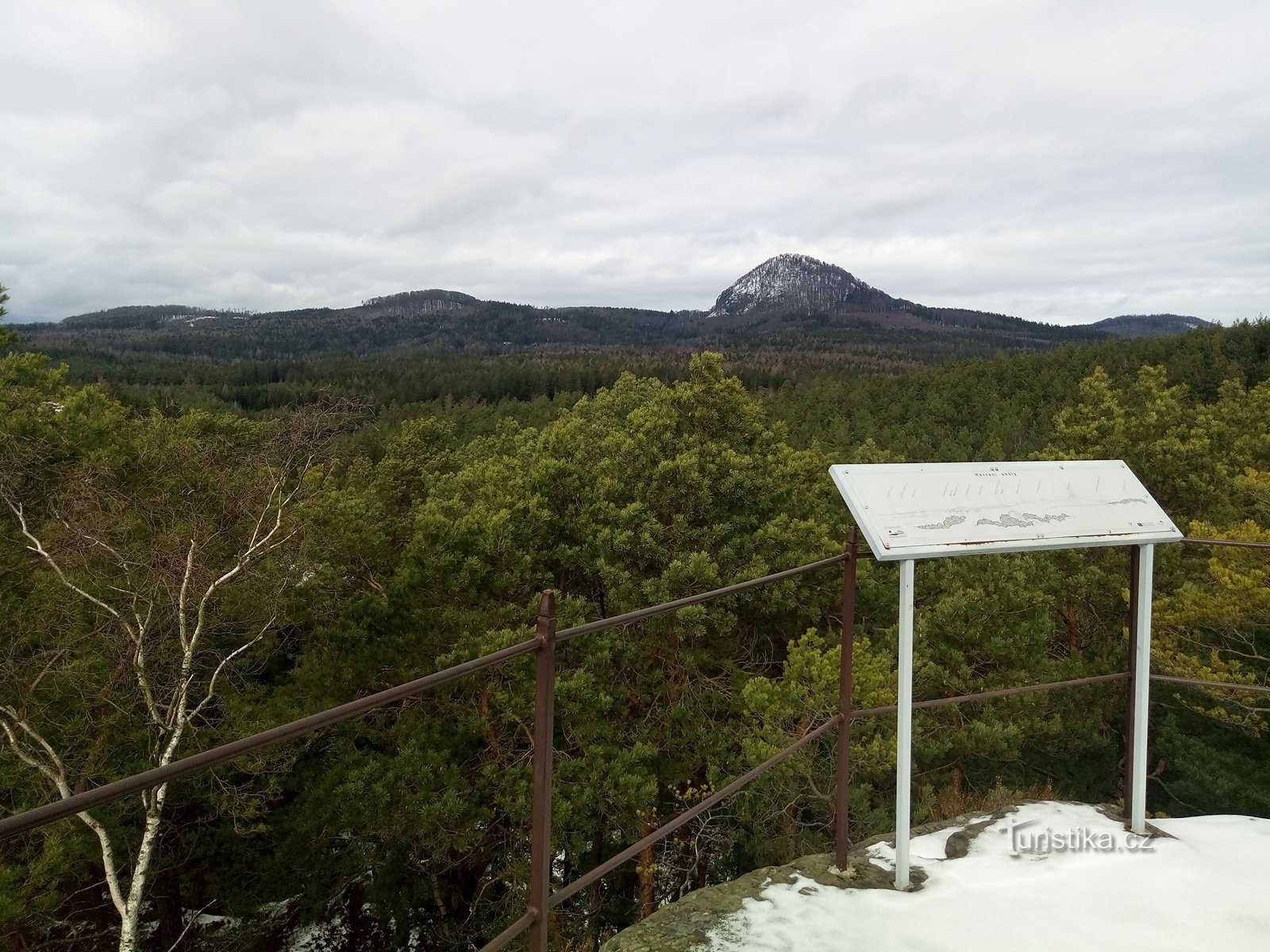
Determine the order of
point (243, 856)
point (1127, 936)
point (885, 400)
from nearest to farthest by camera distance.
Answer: point (1127, 936), point (243, 856), point (885, 400)

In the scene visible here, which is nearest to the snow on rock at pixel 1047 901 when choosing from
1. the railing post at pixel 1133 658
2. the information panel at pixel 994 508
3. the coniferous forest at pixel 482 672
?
the railing post at pixel 1133 658

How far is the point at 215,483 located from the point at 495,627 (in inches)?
181

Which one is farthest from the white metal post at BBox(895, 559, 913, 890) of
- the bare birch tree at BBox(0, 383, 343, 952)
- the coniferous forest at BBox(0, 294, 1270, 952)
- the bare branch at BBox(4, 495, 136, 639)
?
the bare branch at BBox(4, 495, 136, 639)

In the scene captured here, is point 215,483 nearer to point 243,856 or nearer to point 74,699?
point 74,699

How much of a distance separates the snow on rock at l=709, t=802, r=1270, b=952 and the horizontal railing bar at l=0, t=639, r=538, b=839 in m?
1.49

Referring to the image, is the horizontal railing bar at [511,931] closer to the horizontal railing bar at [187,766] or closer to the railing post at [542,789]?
the railing post at [542,789]

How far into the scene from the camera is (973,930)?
2.38 meters

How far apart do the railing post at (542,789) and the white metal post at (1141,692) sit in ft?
7.75

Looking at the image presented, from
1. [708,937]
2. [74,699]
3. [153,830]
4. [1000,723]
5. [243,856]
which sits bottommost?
[243,856]

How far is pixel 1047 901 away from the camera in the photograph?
8.32 ft

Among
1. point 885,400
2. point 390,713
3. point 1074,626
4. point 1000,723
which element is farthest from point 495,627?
→ point 885,400

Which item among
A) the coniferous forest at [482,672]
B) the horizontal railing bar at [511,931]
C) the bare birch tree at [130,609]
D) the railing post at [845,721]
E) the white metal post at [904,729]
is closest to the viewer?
the horizontal railing bar at [511,931]

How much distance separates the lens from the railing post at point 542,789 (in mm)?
1827

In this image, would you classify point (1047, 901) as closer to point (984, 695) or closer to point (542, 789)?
point (984, 695)
